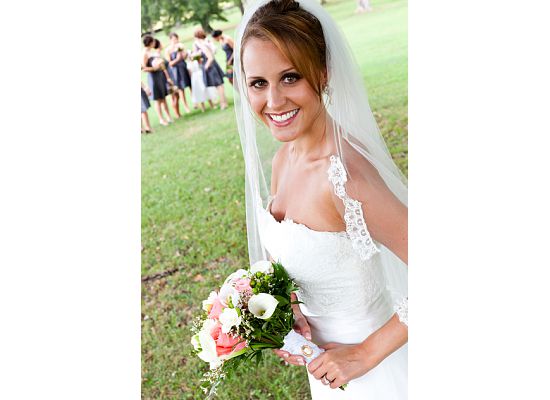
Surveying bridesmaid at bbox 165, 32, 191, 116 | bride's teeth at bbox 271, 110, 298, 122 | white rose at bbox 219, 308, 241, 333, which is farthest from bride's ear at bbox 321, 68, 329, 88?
bridesmaid at bbox 165, 32, 191, 116

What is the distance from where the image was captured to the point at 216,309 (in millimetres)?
1600

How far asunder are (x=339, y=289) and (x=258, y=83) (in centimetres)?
62

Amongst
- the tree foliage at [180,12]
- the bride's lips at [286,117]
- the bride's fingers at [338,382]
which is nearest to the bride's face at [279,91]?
the bride's lips at [286,117]

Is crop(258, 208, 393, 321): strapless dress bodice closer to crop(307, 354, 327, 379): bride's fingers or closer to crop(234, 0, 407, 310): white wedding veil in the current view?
crop(234, 0, 407, 310): white wedding veil

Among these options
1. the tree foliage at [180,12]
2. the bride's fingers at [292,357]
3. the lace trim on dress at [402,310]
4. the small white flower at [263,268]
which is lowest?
the bride's fingers at [292,357]

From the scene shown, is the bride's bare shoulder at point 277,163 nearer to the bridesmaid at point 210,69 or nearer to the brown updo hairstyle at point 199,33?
the brown updo hairstyle at point 199,33

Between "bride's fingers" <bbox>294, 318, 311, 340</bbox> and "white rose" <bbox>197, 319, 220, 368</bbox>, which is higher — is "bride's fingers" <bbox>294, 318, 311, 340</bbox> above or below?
below

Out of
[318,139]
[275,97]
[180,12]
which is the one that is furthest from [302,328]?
[180,12]

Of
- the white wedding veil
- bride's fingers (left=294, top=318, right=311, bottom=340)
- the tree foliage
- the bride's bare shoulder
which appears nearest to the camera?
the white wedding veil

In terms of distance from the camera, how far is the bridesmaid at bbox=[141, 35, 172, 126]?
17.8 feet

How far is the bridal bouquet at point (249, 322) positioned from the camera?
1.53m

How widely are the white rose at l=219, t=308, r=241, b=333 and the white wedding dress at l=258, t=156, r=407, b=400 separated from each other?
0.25 metres
